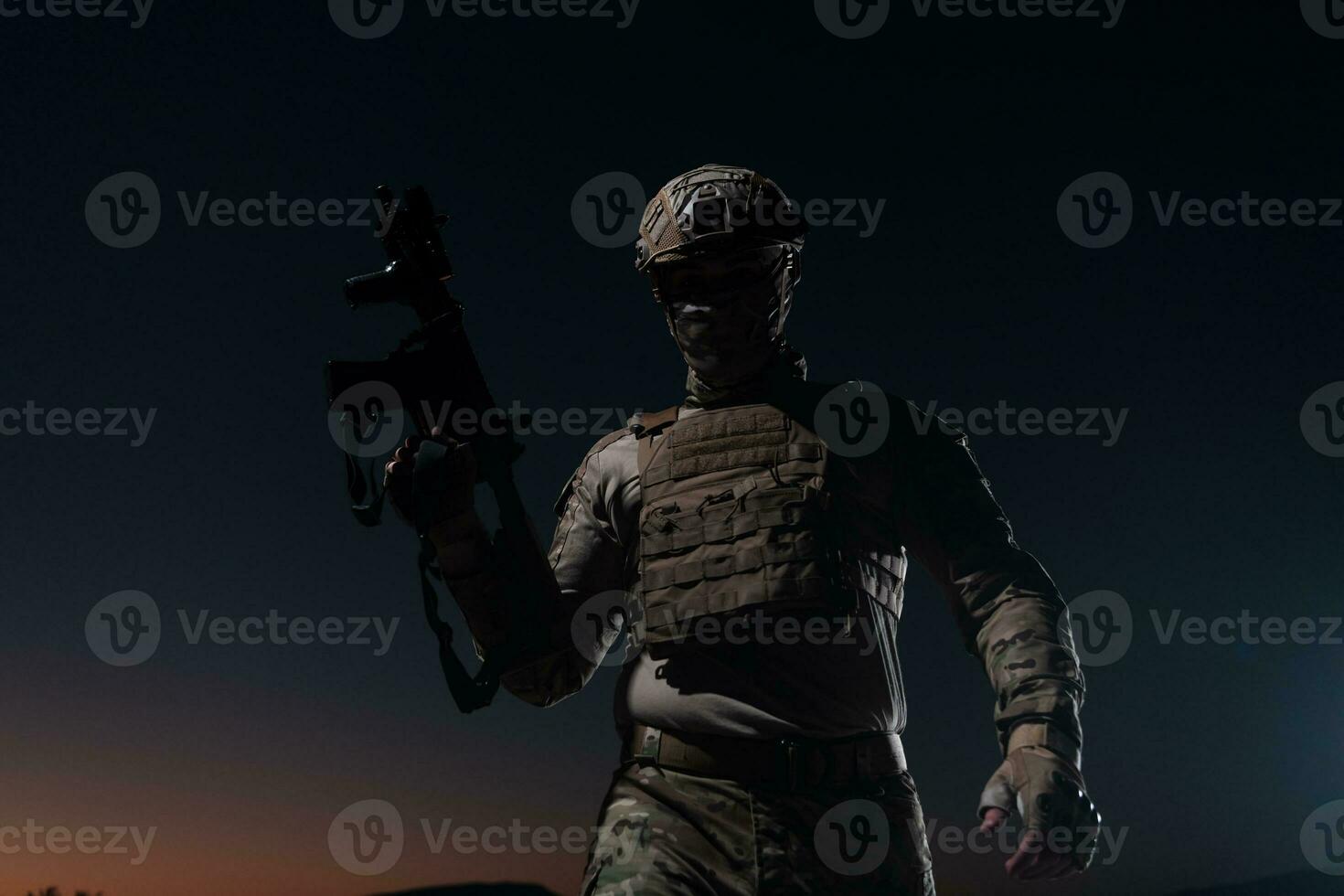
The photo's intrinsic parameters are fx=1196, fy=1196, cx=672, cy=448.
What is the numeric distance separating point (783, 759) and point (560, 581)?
124 centimetres

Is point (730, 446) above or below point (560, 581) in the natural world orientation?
above

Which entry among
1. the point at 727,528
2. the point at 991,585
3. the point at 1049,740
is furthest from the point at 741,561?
the point at 1049,740

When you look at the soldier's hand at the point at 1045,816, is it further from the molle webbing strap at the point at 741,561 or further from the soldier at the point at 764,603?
the molle webbing strap at the point at 741,561

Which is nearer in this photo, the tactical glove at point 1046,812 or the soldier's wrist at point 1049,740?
the tactical glove at point 1046,812

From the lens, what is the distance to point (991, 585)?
4.08 metres

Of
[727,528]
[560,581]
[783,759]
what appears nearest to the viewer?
[783,759]

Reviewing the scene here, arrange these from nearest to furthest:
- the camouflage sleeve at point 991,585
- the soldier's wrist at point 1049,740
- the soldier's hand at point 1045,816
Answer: the soldier's hand at point 1045,816
the soldier's wrist at point 1049,740
the camouflage sleeve at point 991,585

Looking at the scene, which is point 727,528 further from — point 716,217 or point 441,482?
point 716,217

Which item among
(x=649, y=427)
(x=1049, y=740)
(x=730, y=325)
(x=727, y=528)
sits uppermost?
(x=730, y=325)

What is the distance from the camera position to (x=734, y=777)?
3916 millimetres

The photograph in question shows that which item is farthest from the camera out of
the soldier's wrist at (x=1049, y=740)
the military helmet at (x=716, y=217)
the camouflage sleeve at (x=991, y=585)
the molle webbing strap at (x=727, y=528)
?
→ the military helmet at (x=716, y=217)

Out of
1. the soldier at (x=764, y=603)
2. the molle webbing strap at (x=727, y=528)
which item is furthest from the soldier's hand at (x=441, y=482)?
the molle webbing strap at (x=727, y=528)

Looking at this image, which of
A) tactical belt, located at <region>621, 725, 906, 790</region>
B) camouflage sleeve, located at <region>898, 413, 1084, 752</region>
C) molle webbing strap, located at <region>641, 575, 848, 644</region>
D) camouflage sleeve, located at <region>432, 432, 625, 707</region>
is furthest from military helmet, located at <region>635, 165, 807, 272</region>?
tactical belt, located at <region>621, 725, 906, 790</region>

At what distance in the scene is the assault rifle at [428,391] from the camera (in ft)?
13.5
